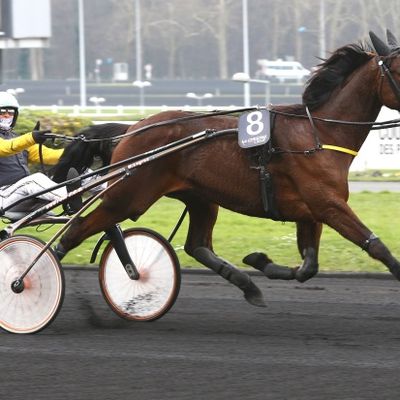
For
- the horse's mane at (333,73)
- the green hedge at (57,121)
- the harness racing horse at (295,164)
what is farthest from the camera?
the green hedge at (57,121)

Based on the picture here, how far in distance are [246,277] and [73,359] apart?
148 cm

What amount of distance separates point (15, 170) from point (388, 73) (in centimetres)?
250

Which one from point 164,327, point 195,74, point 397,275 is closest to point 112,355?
point 164,327

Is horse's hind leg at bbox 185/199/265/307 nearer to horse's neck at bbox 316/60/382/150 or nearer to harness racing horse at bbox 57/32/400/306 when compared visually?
harness racing horse at bbox 57/32/400/306

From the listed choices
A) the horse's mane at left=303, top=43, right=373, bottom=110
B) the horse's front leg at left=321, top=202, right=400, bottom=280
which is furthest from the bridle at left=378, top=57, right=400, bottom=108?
the horse's front leg at left=321, top=202, right=400, bottom=280

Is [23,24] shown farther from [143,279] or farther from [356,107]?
[356,107]

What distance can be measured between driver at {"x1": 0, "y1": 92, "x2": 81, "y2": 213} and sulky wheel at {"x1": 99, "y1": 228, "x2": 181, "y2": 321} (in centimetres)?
43

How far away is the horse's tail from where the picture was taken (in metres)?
7.29

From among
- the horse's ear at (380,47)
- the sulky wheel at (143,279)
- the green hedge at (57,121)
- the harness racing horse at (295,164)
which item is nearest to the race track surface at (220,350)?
the sulky wheel at (143,279)

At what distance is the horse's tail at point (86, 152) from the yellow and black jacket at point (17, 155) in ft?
0.54

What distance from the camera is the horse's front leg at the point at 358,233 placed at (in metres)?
6.17

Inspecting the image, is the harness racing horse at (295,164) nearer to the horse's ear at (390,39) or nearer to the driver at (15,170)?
the horse's ear at (390,39)

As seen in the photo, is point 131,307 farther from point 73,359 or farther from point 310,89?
point 310,89

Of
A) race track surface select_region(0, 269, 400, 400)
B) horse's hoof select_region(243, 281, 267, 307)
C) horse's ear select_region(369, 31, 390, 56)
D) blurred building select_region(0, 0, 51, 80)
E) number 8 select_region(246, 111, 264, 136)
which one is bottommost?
race track surface select_region(0, 269, 400, 400)
